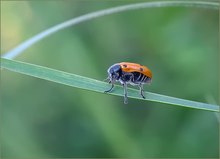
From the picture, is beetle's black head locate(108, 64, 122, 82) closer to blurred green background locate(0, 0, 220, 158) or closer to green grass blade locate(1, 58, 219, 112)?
green grass blade locate(1, 58, 219, 112)

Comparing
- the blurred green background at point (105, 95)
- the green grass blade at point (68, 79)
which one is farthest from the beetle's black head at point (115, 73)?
the blurred green background at point (105, 95)

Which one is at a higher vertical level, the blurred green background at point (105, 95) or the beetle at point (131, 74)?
the blurred green background at point (105, 95)

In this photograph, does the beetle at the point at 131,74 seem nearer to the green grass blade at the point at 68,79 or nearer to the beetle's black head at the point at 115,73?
the beetle's black head at the point at 115,73

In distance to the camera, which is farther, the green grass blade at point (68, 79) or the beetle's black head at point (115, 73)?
A: the beetle's black head at point (115, 73)

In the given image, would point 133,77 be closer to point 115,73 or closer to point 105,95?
point 115,73

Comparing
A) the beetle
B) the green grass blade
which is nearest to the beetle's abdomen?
the beetle

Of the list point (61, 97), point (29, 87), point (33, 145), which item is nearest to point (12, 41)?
point (29, 87)

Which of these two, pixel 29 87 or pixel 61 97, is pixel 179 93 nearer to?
pixel 61 97

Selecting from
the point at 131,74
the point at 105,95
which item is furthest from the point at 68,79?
the point at 105,95
